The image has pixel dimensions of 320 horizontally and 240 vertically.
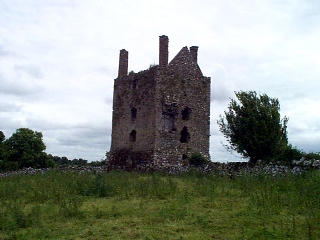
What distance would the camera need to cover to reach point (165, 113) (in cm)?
2003

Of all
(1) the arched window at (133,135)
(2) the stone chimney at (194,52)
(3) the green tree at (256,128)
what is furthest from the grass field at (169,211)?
(2) the stone chimney at (194,52)

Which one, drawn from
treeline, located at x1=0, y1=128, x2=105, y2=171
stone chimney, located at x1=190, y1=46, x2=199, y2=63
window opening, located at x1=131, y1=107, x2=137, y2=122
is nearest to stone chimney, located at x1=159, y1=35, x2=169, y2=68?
stone chimney, located at x1=190, y1=46, x2=199, y2=63

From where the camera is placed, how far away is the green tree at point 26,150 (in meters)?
36.4

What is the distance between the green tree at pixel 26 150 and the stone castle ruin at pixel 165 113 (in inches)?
678

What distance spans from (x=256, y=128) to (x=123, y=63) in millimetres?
10348

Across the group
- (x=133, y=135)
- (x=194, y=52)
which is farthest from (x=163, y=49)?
(x=133, y=135)

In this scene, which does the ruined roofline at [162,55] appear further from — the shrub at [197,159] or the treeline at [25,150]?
the treeline at [25,150]

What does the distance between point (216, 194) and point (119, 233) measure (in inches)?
157

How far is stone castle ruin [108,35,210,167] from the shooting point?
65.2 feet

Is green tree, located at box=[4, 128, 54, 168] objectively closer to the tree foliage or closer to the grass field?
the tree foliage

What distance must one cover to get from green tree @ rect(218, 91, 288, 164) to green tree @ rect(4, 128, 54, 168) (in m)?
25.2

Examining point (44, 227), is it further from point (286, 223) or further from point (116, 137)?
point (116, 137)

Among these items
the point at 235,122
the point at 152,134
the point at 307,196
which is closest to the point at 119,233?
the point at 307,196

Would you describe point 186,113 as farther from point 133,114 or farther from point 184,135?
point 133,114
